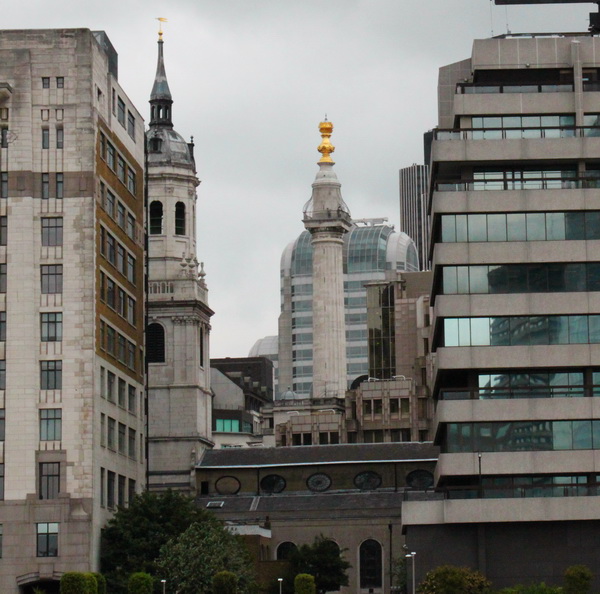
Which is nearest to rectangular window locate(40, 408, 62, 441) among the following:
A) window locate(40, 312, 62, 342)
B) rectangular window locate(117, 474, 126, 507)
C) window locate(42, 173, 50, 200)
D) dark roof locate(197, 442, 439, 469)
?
window locate(40, 312, 62, 342)

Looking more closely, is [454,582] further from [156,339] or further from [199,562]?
[156,339]

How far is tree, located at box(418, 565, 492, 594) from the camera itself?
98.4m

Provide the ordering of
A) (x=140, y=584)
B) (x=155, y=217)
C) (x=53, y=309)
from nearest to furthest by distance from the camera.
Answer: (x=140, y=584)
(x=53, y=309)
(x=155, y=217)

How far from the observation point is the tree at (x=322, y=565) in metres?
142

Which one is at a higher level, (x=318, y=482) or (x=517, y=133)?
(x=517, y=133)

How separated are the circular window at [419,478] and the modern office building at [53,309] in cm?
3911

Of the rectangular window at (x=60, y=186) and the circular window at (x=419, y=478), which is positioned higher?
the rectangular window at (x=60, y=186)

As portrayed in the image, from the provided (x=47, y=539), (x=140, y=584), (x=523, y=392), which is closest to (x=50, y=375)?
(x=47, y=539)

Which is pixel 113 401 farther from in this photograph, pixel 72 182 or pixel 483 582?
pixel 483 582

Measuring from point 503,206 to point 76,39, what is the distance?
35.0 meters

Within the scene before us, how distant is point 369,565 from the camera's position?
511 ft

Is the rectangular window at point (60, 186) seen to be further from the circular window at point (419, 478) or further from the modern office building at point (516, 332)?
the circular window at point (419, 478)

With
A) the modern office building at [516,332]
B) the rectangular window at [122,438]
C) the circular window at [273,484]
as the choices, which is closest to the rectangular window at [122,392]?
the rectangular window at [122,438]

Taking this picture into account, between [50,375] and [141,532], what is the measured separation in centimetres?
1229
